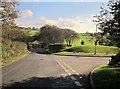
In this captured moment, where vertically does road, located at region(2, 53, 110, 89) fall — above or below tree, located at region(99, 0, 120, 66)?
below

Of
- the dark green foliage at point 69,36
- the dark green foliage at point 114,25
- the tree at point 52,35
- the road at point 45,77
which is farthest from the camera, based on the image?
the dark green foliage at point 69,36

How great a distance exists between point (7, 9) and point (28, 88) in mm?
15446

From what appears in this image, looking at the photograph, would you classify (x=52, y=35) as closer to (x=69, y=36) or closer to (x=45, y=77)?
(x=69, y=36)

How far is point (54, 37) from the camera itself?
106625 mm

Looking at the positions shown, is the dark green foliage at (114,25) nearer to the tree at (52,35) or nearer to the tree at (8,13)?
the tree at (8,13)

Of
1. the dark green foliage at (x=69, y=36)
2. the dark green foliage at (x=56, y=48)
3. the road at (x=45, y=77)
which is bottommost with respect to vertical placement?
the dark green foliage at (x=56, y=48)

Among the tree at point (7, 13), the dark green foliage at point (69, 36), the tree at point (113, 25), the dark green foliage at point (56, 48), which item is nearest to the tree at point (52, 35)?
the dark green foliage at point (69, 36)

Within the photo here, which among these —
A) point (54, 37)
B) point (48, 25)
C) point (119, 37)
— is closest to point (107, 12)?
point (119, 37)

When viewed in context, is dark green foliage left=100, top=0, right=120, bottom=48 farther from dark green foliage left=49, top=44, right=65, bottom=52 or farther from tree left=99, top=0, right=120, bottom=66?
dark green foliage left=49, top=44, right=65, bottom=52

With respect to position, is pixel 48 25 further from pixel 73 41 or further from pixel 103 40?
pixel 103 40

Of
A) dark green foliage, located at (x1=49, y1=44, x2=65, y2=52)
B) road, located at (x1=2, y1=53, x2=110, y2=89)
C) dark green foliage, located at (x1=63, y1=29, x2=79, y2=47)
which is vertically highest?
dark green foliage, located at (x1=63, y1=29, x2=79, y2=47)

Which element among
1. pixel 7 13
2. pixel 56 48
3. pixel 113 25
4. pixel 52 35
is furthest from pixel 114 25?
pixel 52 35

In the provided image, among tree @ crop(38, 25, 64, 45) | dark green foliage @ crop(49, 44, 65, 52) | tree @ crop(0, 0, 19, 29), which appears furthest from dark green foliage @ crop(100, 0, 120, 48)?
tree @ crop(38, 25, 64, 45)

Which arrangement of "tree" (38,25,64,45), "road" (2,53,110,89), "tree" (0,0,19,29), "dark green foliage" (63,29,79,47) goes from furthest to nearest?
"dark green foliage" (63,29,79,47) → "tree" (38,25,64,45) → "tree" (0,0,19,29) → "road" (2,53,110,89)
